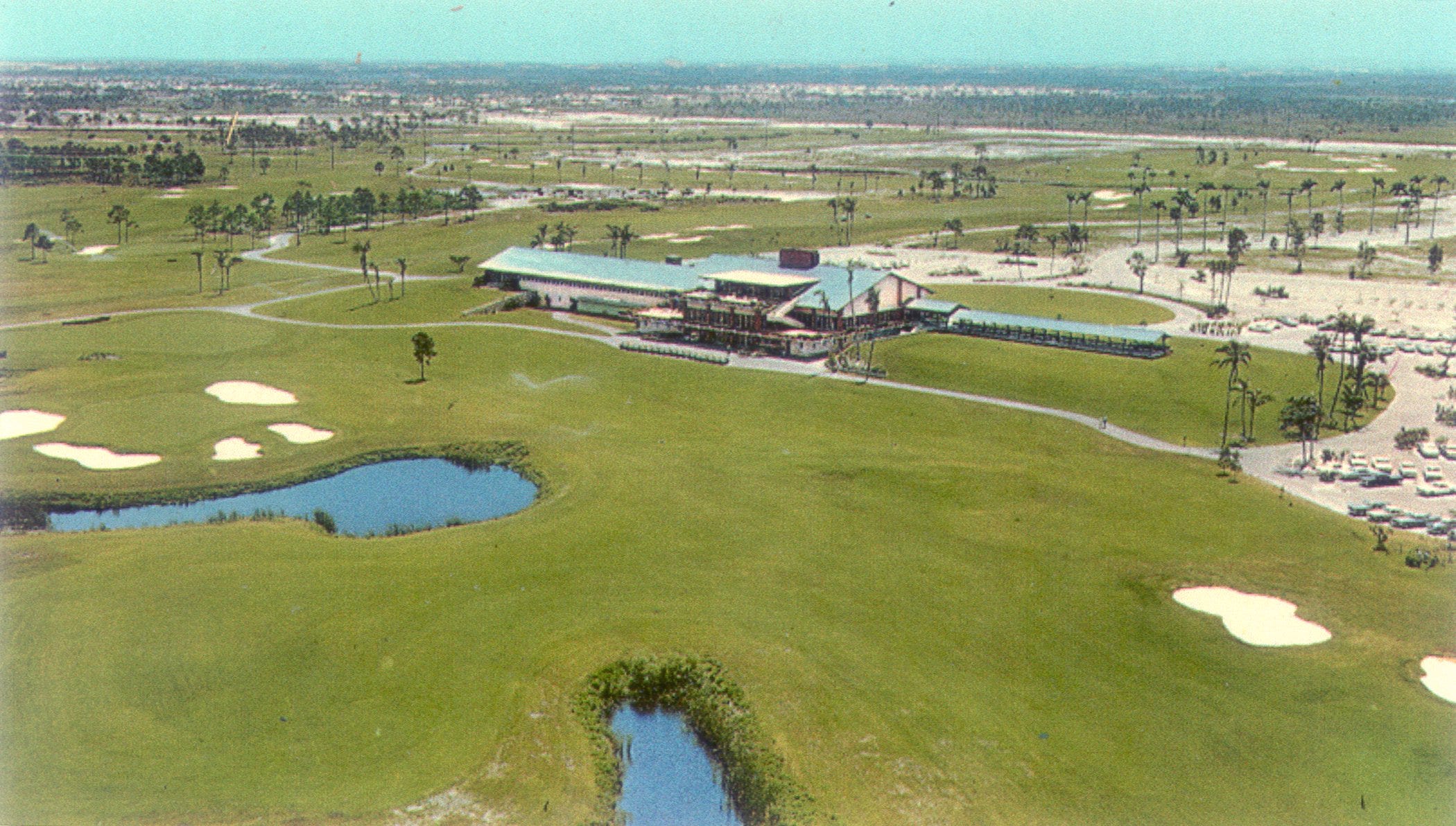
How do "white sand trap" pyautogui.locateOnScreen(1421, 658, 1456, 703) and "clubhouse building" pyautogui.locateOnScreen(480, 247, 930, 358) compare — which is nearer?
"white sand trap" pyautogui.locateOnScreen(1421, 658, 1456, 703)

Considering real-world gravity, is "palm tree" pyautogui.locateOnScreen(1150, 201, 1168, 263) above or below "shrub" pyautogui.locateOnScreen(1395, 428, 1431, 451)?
above

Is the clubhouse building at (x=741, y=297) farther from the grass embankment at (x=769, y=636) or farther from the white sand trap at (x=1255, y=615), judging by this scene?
the white sand trap at (x=1255, y=615)

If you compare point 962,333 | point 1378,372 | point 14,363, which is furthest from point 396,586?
point 1378,372

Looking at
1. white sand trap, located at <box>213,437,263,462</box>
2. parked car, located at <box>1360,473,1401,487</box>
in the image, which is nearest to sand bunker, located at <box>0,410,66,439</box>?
white sand trap, located at <box>213,437,263,462</box>

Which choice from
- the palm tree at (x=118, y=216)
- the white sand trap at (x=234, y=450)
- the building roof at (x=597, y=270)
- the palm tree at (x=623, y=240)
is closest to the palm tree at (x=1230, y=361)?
the building roof at (x=597, y=270)

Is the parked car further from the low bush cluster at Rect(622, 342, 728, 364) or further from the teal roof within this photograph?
the low bush cluster at Rect(622, 342, 728, 364)
